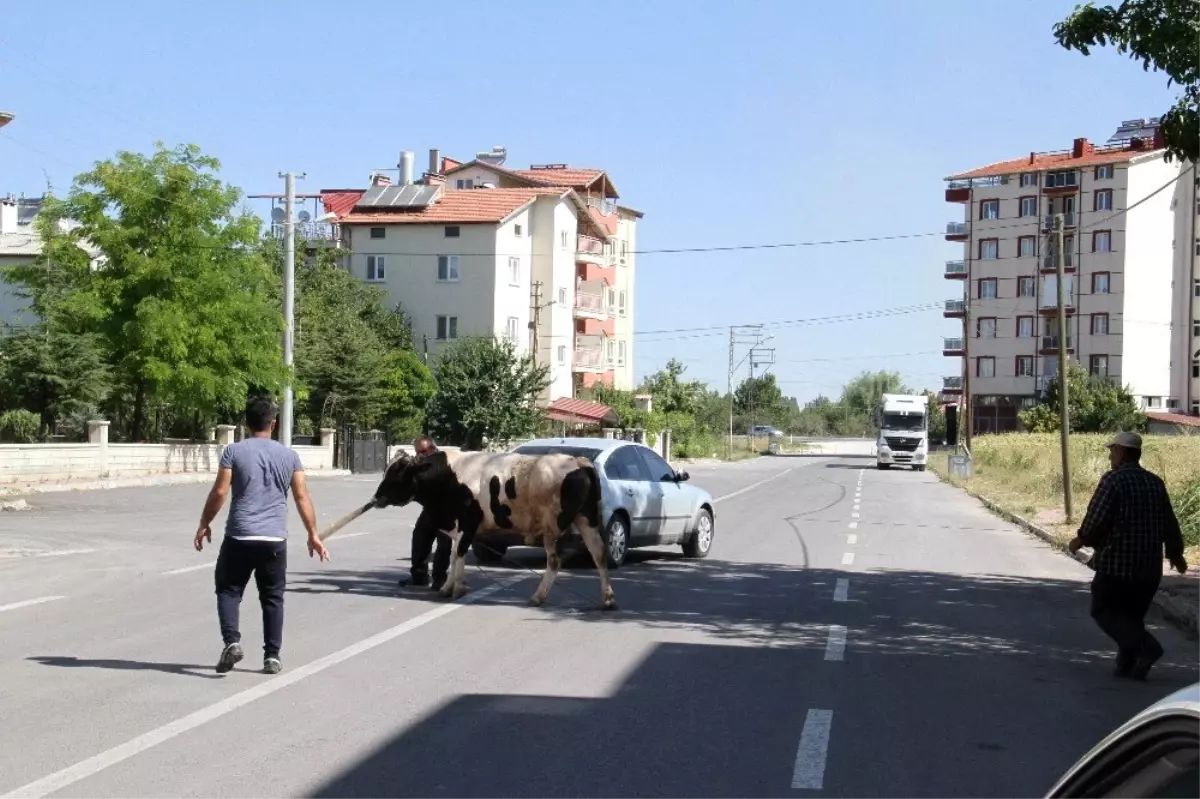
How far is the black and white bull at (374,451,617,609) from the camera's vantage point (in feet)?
42.9

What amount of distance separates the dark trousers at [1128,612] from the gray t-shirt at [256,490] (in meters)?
5.68

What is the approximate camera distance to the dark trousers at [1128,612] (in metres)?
9.64

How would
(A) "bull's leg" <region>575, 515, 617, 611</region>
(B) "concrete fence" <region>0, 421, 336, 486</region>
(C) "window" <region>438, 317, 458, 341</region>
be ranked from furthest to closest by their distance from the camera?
(C) "window" <region>438, 317, 458, 341</region> < (B) "concrete fence" <region>0, 421, 336, 486</region> < (A) "bull's leg" <region>575, 515, 617, 611</region>

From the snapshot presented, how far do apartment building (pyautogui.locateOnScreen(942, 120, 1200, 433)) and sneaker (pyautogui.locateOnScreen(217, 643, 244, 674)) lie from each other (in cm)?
9116

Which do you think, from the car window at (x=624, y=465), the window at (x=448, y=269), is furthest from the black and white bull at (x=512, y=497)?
the window at (x=448, y=269)

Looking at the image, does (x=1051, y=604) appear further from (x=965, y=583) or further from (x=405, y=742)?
(x=405, y=742)

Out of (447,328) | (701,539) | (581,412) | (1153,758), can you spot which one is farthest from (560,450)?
(447,328)

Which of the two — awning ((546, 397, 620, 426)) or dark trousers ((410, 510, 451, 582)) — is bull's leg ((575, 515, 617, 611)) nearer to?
dark trousers ((410, 510, 451, 582))

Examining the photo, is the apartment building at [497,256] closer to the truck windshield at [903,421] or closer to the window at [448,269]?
the window at [448,269]

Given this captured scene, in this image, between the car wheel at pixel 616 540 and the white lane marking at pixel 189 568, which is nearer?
the white lane marking at pixel 189 568

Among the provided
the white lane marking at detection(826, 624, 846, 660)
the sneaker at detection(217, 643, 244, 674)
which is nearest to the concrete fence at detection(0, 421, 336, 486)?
the white lane marking at detection(826, 624, 846, 660)

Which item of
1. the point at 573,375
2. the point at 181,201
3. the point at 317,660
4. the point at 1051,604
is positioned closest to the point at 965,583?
the point at 1051,604

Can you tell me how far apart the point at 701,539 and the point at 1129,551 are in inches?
366

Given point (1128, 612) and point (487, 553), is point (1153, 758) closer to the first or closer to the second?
point (1128, 612)
